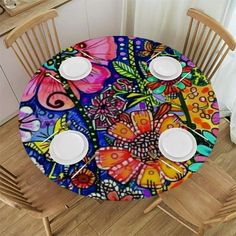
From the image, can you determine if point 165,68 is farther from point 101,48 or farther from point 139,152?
point 139,152

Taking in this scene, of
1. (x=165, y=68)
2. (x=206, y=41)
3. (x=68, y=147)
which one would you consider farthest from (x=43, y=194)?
(x=206, y=41)

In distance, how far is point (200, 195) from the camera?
56.4 inches

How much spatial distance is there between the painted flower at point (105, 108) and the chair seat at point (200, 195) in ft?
1.60

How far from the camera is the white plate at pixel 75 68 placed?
4.85 ft

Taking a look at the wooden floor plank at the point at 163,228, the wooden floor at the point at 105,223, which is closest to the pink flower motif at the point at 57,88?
the wooden floor at the point at 105,223

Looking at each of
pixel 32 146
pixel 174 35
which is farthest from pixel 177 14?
pixel 32 146

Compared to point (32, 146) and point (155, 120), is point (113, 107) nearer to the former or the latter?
point (155, 120)

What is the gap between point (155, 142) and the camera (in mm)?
1295

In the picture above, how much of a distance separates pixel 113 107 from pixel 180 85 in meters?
0.39

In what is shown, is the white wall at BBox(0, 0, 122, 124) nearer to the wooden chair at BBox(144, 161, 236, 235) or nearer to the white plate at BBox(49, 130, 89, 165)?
the white plate at BBox(49, 130, 89, 165)

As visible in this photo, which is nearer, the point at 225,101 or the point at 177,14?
the point at 177,14

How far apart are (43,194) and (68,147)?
0.36m

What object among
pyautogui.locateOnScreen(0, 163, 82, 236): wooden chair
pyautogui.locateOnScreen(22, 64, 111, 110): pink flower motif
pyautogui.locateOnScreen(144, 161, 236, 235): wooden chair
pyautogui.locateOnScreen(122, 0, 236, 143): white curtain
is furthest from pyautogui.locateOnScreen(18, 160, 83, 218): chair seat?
pyautogui.locateOnScreen(122, 0, 236, 143): white curtain

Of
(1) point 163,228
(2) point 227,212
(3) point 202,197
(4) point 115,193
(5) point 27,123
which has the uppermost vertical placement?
(5) point 27,123
